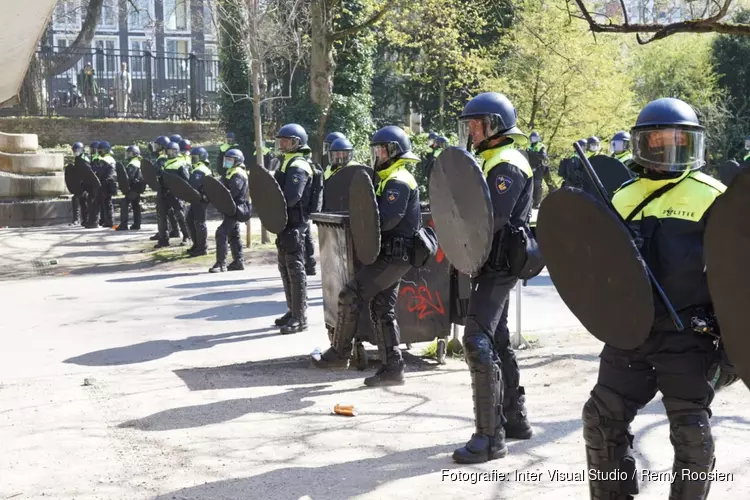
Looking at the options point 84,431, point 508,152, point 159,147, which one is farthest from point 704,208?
point 159,147

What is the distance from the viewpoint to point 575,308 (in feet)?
13.5

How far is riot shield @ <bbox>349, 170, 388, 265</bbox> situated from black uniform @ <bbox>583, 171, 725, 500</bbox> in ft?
9.93

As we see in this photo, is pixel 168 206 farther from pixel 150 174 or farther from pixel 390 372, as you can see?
pixel 390 372

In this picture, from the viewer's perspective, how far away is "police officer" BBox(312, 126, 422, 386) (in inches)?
277

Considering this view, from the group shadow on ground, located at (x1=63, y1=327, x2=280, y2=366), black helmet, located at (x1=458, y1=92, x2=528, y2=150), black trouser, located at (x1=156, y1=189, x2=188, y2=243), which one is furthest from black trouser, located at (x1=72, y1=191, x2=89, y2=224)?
black helmet, located at (x1=458, y1=92, x2=528, y2=150)

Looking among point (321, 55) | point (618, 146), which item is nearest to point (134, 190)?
point (321, 55)

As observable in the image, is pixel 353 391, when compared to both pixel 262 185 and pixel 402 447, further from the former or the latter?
pixel 262 185

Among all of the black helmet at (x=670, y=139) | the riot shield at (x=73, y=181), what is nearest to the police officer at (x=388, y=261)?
the black helmet at (x=670, y=139)

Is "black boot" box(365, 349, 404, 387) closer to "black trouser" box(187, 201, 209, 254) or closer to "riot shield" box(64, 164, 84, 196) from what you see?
"black trouser" box(187, 201, 209, 254)

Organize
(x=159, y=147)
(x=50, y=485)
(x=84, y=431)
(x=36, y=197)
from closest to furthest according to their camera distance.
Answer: (x=50, y=485)
(x=84, y=431)
(x=159, y=147)
(x=36, y=197)

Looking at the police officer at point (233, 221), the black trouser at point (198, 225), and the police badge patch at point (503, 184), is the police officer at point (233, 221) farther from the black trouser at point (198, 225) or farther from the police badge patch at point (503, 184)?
the police badge patch at point (503, 184)

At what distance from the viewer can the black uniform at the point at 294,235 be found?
9.55 meters

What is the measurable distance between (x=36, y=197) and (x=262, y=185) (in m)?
15.7

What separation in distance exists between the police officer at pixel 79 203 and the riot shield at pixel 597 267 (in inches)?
788
